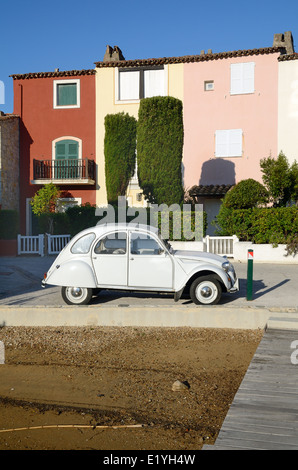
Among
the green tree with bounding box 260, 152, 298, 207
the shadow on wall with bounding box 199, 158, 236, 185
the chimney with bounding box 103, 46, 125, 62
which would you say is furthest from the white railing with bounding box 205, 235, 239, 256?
the chimney with bounding box 103, 46, 125, 62

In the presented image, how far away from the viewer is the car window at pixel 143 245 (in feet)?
32.7

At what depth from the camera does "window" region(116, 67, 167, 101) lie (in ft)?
87.4

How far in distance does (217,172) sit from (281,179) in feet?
21.8

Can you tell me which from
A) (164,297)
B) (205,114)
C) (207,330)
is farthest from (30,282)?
(205,114)

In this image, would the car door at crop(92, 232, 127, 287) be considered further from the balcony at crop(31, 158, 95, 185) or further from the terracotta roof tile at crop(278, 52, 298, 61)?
the terracotta roof tile at crop(278, 52, 298, 61)

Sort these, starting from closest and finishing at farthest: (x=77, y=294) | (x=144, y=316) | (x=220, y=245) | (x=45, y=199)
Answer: (x=144, y=316) → (x=77, y=294) → (x=220, y=245) → (x=45, y=199)

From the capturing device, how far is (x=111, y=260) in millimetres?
9969

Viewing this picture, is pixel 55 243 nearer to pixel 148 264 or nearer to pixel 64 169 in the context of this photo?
pixel 64 169

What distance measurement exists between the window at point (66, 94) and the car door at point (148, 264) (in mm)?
19688

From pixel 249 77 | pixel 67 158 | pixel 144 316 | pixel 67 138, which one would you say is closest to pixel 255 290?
pixel 144 316

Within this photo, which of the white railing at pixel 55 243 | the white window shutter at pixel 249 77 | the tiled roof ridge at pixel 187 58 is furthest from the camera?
the white window shutter at pixel 249 77

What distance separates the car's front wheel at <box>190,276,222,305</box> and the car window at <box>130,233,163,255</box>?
3.54 ft

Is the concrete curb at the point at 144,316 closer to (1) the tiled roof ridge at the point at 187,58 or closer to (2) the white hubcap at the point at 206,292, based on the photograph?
(2) the white hubcap at the point at 206,292

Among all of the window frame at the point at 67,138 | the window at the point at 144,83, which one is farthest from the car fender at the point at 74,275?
the window at the point at 144,83
